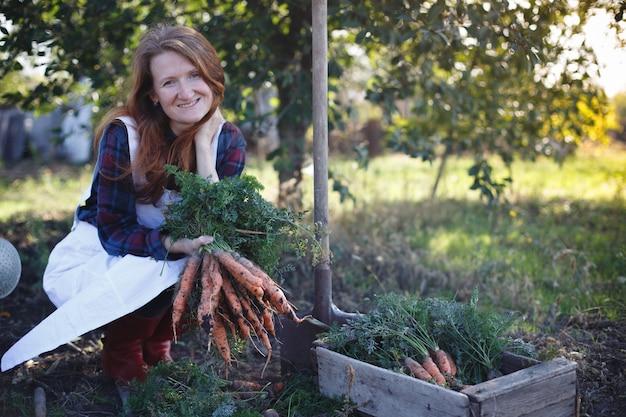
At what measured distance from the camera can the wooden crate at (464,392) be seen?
1984 mm

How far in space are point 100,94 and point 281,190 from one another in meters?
1.66

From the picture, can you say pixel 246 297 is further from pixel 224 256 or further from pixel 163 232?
pixel 163 232

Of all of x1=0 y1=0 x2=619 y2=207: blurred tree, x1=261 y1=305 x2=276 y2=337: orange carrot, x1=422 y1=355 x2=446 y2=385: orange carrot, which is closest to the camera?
x1=422 y1=355 x2=446 y2=385: orange carrot

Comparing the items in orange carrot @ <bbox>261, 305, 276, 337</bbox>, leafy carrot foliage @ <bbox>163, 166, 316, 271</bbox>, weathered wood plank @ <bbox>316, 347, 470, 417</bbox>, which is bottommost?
weathered wood plank @ <bbox>316, 347, 470, 417</bbox>

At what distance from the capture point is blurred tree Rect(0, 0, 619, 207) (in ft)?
10.9

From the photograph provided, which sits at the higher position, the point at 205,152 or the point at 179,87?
the point at 179,87

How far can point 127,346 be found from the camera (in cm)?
282

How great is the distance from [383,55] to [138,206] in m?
2.87

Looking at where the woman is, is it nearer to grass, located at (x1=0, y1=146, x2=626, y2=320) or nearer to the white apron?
the white apron

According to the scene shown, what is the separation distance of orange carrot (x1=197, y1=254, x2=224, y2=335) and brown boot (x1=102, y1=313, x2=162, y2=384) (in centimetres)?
62

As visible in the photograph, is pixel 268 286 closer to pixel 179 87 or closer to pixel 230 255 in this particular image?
pixel 230 255

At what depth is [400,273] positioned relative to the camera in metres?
4.02

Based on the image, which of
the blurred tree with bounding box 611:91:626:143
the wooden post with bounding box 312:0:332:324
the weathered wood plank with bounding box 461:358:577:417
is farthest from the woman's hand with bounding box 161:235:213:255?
the blurred tree with bounding box 611:91:626:143

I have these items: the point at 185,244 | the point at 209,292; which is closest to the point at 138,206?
the point at 185,244
